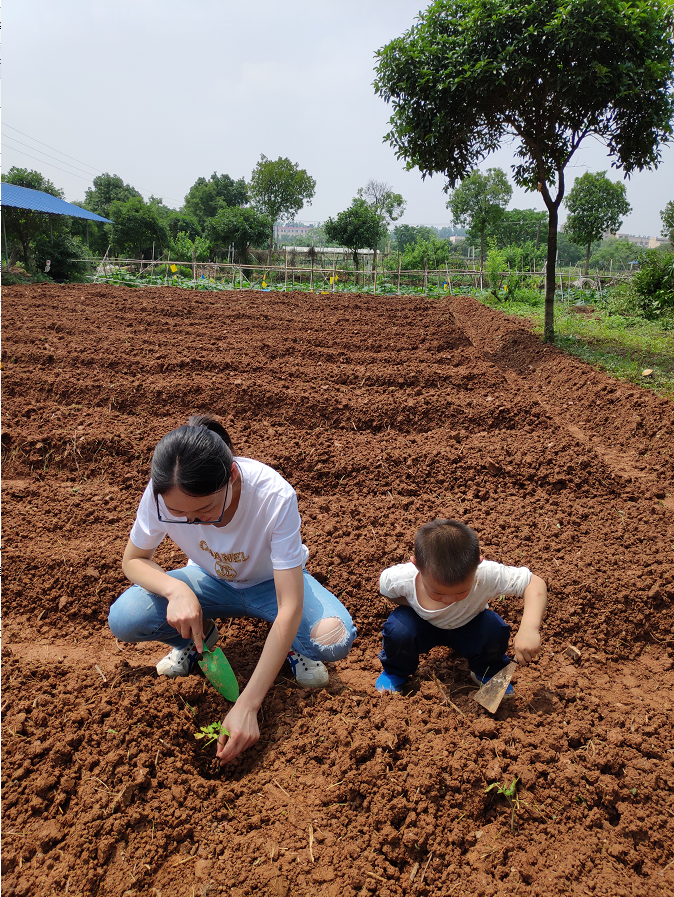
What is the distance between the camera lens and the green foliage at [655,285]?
35.9ft

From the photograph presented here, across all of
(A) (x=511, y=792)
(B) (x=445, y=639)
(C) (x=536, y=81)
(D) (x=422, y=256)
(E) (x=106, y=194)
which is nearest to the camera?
(A) (x=511, y=792)

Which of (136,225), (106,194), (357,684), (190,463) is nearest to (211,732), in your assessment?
(357,684)

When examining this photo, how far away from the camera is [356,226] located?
1102 inches

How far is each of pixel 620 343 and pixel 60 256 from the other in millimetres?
16011

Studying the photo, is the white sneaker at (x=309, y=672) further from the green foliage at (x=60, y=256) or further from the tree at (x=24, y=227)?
the tree at (x=24, y=227)

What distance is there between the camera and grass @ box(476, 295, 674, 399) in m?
6.36

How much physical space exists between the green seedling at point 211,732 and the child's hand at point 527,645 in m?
1.03

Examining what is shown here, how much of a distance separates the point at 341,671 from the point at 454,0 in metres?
8.98

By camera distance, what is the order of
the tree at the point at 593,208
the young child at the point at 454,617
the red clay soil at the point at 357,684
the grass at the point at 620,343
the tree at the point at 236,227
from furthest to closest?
the tree at the point at 236,227 → the tree at the point at 593,208 → the grass at the point at 620,343 → the young child at the point at 454,617 → the red clay soil at the point at 357,684

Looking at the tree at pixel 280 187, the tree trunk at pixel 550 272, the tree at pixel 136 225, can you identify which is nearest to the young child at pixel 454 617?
the tree trunk at pixel 550 272

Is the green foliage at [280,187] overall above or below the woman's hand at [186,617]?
above

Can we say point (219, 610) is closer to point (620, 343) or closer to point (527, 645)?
point (527, 645)

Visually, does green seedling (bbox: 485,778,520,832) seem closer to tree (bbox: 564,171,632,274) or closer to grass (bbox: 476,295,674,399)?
grass (bbox: 476,295,674,399)

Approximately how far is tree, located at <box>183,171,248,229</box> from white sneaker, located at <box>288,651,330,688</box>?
54526 millimetres
